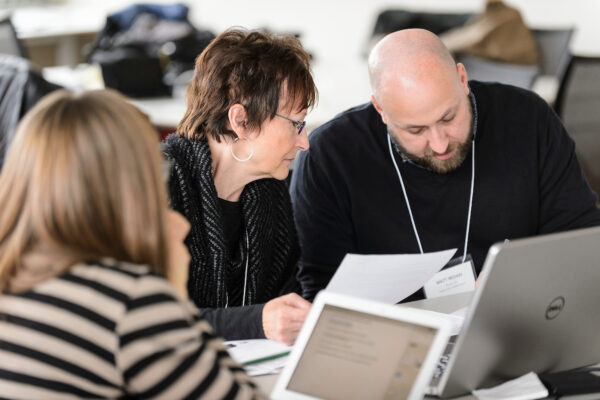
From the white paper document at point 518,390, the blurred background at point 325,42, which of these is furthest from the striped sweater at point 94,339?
the blurred background at point 325,42

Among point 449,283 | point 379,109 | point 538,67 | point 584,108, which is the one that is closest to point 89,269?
point 449,283

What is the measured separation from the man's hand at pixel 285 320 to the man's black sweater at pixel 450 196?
44 centimetres

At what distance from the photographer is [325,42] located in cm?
649

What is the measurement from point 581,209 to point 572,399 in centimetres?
77

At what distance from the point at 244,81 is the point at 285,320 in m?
0.57

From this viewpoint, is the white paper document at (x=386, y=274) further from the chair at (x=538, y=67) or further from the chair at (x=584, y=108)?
the chair at (x=538, y=67)

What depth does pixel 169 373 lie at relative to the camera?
3.19 feet

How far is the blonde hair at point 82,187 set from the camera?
0.97 m

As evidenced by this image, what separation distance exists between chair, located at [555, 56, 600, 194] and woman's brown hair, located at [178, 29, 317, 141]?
1.66 m

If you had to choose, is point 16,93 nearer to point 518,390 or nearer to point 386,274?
point 386,274

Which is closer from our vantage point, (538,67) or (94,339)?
(94,339)

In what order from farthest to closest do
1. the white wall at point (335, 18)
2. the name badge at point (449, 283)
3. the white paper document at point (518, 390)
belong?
the white wall at point (335, 18) → the name badge at point (449, 283) → the white paper document at point (518, 390)

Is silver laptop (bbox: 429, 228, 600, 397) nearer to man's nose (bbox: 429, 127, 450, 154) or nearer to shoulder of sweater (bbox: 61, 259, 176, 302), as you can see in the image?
shoulder of sweater (bbox: 61, 259, 176, 302)

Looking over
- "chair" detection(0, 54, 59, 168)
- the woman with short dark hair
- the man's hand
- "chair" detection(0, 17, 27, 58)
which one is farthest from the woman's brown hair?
"chair" detection(0, 17, 27, 58)
